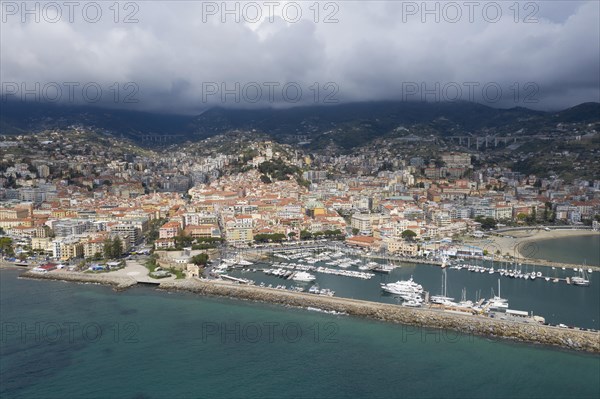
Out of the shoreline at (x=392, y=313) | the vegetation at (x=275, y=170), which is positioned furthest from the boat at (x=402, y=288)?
the vegetation at (x=275, y=170)

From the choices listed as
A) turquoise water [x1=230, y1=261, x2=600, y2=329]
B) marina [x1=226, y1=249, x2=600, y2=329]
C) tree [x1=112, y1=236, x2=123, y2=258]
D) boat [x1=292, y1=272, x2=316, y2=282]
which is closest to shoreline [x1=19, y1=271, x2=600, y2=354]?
marina [x1=226, y1=249, x2=600, y2=329]

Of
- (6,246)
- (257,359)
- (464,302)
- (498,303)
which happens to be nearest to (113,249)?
(6,246)

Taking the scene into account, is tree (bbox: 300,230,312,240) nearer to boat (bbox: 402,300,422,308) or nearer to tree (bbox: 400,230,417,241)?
tree (bbox: 400,230,417,241)

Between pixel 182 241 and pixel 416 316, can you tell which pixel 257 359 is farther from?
pixel 182 241

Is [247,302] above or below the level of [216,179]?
below

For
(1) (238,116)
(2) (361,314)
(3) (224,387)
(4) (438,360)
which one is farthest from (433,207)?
(1) (238,116)

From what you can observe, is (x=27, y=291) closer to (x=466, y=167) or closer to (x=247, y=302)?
(x=247, y=302)
